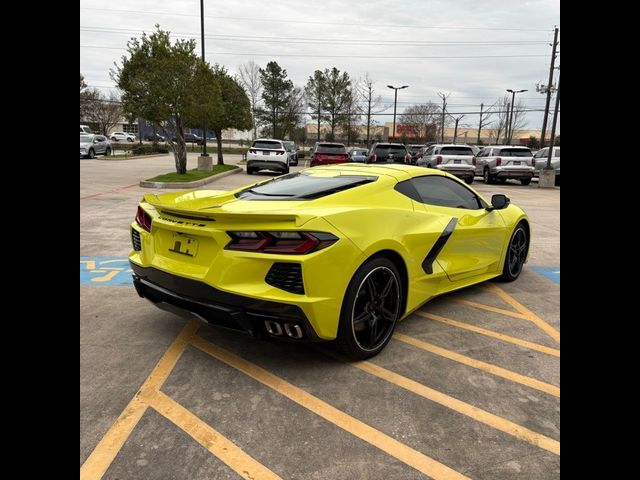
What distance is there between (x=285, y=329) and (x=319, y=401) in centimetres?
48

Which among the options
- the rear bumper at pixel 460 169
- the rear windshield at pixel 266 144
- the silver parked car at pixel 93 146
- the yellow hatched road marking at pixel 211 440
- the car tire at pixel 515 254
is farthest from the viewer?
the silver parked car at pixel 93 146

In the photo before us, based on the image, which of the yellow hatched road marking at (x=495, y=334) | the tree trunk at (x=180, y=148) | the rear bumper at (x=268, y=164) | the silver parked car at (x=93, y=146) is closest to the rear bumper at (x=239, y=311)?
the yellow hatched road marking at (x=495, y=334)

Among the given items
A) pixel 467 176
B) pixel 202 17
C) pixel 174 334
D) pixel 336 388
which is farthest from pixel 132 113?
pixel 336 388

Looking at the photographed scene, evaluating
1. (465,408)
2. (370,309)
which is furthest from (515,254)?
(465,408)

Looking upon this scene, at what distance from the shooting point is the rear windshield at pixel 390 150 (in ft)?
70.8

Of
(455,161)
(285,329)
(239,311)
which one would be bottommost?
(285,329)

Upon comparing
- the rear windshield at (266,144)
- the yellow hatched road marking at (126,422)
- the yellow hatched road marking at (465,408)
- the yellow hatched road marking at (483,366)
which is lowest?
the yellow hatched road marking at (126,422)

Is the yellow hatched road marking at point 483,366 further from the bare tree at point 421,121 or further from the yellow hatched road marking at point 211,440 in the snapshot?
the bare tree at point 421,121

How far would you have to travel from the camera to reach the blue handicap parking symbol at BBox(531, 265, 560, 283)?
5.87 metres

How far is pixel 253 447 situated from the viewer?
2.39 metres

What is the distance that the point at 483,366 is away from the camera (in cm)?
338

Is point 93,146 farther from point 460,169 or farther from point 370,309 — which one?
point 370,309

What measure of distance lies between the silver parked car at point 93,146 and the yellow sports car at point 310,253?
29.1 meters

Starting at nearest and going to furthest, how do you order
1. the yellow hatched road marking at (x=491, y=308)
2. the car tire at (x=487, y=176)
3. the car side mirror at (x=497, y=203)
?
the yellow hatched road marking at (x=491, y=308) < the car side mirror at (x=497, y=203) < the car tire at (x=487, y=176)
